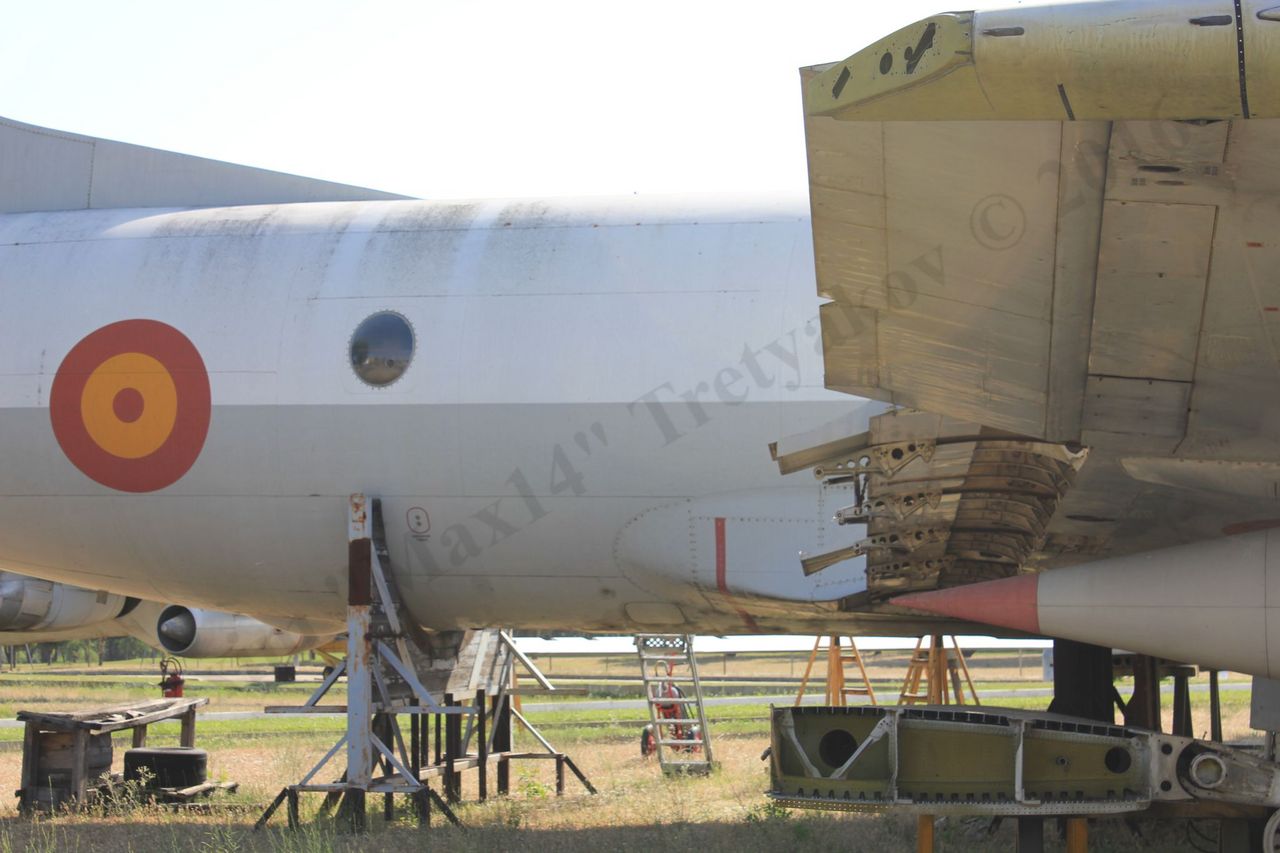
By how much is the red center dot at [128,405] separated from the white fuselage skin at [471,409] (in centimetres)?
61

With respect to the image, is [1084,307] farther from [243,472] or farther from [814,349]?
[243,472]

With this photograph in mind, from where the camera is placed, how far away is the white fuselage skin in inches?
395

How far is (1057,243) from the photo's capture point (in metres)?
4.71

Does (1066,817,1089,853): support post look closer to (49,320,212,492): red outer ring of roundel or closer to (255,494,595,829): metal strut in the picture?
(255,494,595,829): metal strut

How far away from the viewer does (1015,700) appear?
100ft

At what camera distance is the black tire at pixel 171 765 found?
13.6m

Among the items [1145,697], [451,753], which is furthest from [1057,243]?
[451,753]

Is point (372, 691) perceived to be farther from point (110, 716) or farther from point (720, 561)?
point (110, 716)

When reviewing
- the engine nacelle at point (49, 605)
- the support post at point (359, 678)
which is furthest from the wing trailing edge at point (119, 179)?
the engine nacelle at point (49, 605)

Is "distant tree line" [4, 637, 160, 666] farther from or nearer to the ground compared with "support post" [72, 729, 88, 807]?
nearer to the ground

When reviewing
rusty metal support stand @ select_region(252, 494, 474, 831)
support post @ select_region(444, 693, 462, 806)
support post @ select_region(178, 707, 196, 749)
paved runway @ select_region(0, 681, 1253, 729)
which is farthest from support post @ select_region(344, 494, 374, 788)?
paved runway @ select_region(0, 681, 1253, 729)

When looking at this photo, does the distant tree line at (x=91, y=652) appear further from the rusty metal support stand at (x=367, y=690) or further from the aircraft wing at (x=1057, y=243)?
the aircraft wing at (x=1057, y=243)

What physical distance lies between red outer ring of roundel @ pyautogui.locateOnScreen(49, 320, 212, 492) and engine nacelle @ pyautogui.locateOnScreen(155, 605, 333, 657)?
6.91 metres

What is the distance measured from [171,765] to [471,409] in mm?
6095
